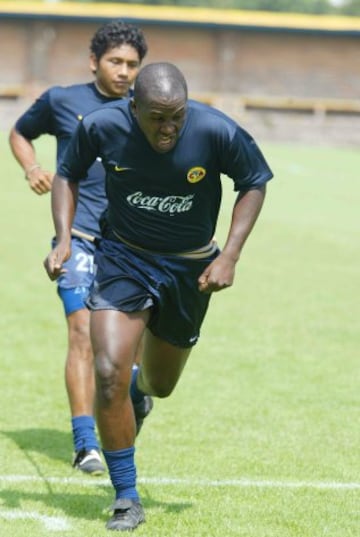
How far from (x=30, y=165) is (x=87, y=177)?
41 centimetres

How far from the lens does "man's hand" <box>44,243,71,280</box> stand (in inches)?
260

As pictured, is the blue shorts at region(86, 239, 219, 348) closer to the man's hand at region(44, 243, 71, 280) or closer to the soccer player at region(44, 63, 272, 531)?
the soccer player at region(44, 63, 272, 531)

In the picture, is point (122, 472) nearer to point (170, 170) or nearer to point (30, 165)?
point (170, 170)

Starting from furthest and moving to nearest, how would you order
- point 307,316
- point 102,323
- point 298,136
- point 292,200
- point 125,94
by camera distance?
point 298,136, point 292,200, point 307,316, point 125,94, point 102,323

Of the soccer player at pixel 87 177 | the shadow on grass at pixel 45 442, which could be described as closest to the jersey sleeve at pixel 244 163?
the soccer player at pixel 87 177

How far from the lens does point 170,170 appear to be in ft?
21.3

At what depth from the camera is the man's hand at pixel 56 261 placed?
661 centimetres

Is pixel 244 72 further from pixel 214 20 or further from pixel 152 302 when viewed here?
pixel 152 302

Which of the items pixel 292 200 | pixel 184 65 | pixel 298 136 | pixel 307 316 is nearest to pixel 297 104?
pixel 298 136

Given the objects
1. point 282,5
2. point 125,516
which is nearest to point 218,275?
point 125,516

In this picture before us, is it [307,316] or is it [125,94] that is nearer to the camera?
[125,94]

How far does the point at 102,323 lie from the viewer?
648 cm

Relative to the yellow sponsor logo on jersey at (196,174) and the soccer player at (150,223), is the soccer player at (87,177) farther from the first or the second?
the yellow sponsor logo on jersey at (196,174)

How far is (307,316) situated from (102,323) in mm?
8456
